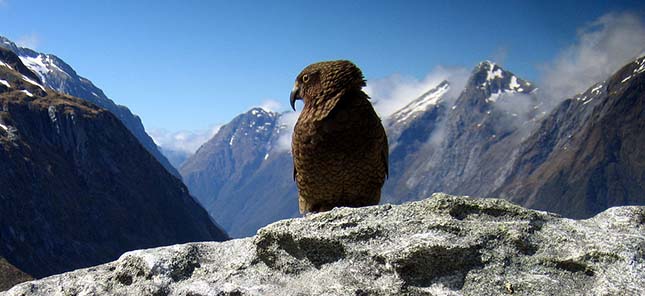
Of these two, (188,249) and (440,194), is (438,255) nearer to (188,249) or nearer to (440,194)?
(440,194)

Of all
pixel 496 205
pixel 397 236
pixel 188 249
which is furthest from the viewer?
pixel 188 249

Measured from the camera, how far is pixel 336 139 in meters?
8.03

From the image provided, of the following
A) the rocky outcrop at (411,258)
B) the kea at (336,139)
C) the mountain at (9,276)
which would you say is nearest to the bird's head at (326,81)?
the kea at (336,139)

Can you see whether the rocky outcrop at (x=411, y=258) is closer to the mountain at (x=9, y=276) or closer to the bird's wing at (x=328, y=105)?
the bird's wing at (x=328, y=105)

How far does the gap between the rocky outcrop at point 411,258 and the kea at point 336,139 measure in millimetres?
1477

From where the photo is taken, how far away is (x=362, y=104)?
27.0 ft

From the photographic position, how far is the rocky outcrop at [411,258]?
5.70m

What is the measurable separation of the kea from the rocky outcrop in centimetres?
148

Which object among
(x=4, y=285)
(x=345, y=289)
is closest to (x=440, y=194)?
(x=345, y=289)

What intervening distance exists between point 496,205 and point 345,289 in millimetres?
2066

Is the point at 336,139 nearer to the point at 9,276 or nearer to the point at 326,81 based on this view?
the point at 326,81

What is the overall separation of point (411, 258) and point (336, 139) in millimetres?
2581

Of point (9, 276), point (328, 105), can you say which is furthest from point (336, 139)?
point (9, 276)

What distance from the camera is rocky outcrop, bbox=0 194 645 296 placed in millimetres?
5695
